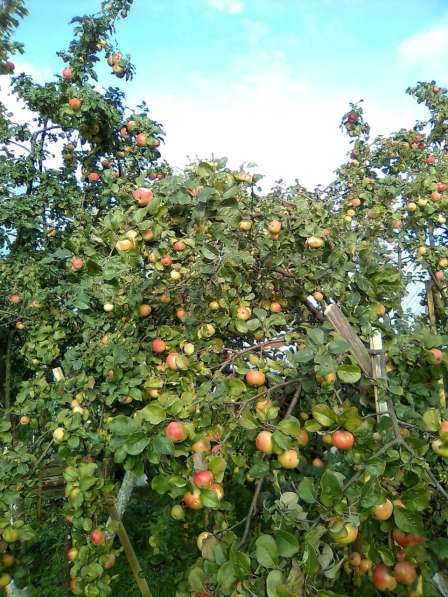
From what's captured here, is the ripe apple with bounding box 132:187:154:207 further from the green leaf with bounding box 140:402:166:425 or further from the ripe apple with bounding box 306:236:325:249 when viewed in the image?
the green leaf with bounding box 140:402:166:425

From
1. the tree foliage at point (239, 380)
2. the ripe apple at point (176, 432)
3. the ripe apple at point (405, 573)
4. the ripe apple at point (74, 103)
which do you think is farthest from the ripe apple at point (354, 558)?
the ripe apple at point (74, 103)

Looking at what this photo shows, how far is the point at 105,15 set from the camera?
13.0 ft

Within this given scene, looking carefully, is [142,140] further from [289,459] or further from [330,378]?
[289,459]

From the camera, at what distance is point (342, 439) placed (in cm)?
137

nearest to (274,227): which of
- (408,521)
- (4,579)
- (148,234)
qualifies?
(148,234)

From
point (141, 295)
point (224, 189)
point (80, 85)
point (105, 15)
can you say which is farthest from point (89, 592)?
A: point (105, 15)

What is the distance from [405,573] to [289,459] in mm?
468

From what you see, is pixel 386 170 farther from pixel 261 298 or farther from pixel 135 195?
pixel 135 195

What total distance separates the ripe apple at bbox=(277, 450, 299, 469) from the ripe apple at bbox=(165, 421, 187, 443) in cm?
33

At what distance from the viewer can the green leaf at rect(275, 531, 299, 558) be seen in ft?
3.37

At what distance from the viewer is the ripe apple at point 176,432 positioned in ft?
4.27

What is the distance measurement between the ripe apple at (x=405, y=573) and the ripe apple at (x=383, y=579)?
5 centimetres

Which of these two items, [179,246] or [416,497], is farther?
[179,246]

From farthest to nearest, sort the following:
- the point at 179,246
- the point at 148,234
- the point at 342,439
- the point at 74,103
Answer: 1. the point at 74,103
2. the point at 179,246
3. the point at 148,234
4. the point at 342,439
